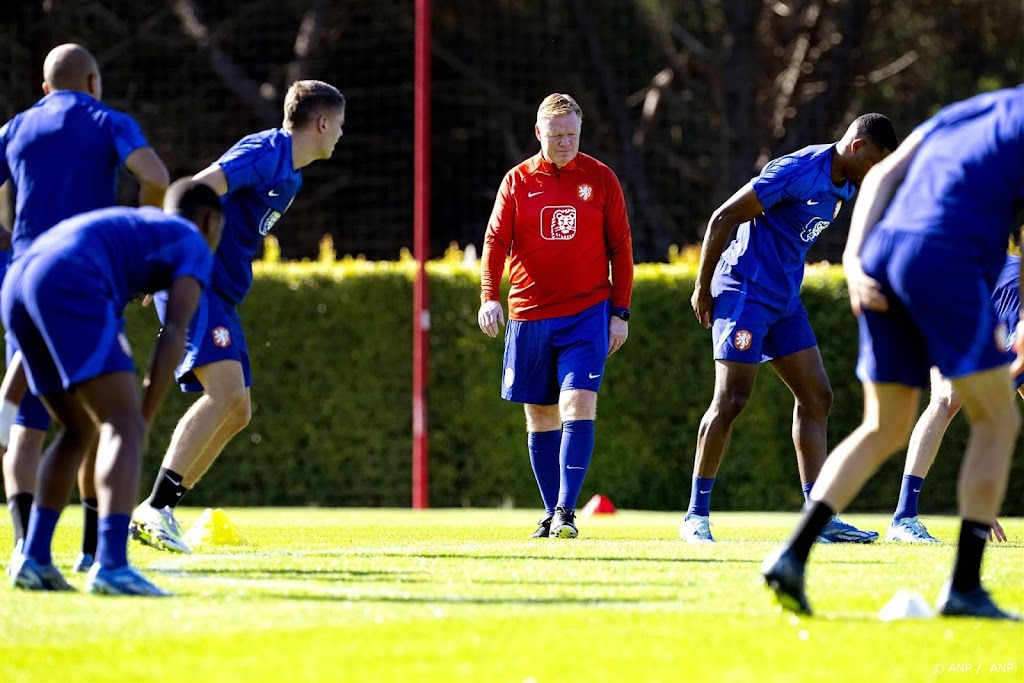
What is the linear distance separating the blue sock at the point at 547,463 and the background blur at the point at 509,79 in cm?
1123

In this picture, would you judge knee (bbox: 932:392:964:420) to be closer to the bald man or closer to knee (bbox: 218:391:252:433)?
knee (bbox: 218:391:252:433)

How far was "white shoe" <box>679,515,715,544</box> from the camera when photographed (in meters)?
9.01

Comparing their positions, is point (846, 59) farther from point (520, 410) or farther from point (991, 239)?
point (991, 239)

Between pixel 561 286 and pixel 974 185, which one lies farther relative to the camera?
pixel 561 286

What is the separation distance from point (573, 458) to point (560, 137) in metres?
1.85

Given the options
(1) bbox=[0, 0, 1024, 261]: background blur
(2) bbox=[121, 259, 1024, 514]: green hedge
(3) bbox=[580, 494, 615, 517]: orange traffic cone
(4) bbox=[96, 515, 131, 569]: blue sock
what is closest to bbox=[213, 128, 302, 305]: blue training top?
(4) bbox=[96, 515, 131, 569]: blue sock

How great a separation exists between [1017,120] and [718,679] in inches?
89.9

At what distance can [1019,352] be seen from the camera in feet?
20.9

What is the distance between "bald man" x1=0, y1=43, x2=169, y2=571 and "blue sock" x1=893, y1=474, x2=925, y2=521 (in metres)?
4.44

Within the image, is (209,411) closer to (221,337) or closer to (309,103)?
(221,337)

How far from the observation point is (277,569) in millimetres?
7223

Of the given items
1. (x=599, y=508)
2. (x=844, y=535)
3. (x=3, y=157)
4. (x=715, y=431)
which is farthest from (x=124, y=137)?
(x=599, y=508)

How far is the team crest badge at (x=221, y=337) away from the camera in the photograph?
8.09 m

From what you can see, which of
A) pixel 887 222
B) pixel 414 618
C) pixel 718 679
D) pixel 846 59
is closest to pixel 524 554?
pixel 414 618
